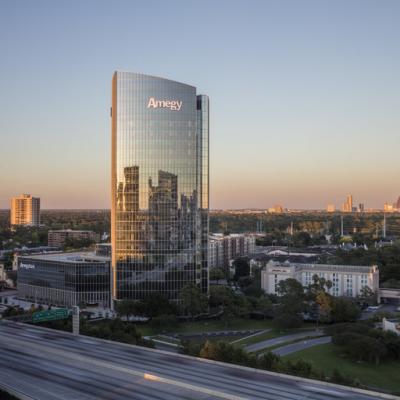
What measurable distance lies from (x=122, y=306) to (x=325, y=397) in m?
56.3

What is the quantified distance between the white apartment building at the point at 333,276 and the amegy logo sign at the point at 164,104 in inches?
1833

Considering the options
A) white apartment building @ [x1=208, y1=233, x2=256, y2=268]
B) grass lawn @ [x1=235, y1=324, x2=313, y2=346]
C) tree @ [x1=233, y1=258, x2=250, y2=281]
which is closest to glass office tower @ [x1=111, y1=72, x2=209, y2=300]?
grass lawn @ [x1=235, y1=324, x2=313, y2=346]

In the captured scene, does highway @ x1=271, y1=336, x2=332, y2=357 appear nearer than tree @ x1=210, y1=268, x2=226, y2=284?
Yes

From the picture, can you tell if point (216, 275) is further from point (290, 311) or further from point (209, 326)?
point (290, 311)

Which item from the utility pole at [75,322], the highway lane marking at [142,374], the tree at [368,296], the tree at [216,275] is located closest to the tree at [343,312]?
the tree at [368,296]

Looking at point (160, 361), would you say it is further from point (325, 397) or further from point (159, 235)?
point (159, 235)

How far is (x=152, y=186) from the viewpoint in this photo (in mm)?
106750

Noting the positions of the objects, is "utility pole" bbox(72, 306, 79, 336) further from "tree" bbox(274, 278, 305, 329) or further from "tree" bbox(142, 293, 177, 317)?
"tree" bbox(274, 278, 305, 329)

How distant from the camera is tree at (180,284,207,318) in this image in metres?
99.2

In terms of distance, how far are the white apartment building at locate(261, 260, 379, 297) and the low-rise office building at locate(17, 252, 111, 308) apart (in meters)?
39.4

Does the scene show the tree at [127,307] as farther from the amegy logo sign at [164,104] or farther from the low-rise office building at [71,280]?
the amegy logo sign at [164,104]

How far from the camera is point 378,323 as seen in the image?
302ft

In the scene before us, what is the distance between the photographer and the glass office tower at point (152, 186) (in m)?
107

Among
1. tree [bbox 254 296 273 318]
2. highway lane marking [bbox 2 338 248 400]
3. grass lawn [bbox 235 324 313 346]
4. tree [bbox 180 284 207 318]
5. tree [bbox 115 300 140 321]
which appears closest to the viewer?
highway lane marking [bbox 2 338 248 400]
